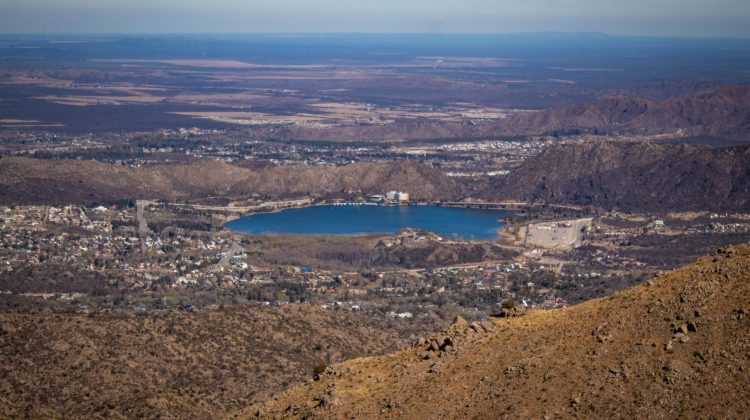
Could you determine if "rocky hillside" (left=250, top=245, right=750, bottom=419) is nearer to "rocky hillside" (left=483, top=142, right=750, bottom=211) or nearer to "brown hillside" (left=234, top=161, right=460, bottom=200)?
"rocky hillside" (left=483, top=142, right=750, bottom=211)

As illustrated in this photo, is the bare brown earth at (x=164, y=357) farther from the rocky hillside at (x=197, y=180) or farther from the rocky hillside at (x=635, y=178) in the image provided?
the rocky hillside at (x=635, y=178)

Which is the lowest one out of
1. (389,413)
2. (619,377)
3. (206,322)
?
(206,322)

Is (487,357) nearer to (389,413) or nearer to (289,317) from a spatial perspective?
(389,413)

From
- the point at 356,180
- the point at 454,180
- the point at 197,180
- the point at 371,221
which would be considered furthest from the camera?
the point at 454,180

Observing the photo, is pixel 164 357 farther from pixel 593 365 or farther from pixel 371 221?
pixel 371 221

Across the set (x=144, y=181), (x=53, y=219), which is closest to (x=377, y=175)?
(x=144, y=181)

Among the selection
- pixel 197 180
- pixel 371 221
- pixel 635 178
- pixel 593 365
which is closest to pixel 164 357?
pixel 593 365
